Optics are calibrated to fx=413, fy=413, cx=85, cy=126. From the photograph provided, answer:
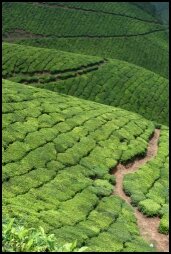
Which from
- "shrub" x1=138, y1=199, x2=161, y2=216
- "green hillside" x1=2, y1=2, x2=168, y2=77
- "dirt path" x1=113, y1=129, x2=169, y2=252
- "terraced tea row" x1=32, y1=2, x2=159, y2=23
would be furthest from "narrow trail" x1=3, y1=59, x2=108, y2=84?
"terraced tea row" x1=32, y1=2, x2=159, y2=23

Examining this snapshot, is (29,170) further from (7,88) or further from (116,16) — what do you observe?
(116,16)

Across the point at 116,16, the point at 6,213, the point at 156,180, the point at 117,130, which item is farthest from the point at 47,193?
→ the point at 116,16

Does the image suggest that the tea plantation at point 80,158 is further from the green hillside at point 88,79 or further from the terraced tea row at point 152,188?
the green hillside at point 88,79

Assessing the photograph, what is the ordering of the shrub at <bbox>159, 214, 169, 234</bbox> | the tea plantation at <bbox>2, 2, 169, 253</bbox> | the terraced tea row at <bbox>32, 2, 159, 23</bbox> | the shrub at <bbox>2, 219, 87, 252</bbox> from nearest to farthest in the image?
the shrub at <bbox>2, 219, 87, 252</bbox> → the tea plantation at <bbox>2, 2, 169, 253</bbox> → the shrub at <bbox>159, 214, 169, 234</bbox> → the terraced tea row at <bbox>32, 2, 159, 23</bbox>

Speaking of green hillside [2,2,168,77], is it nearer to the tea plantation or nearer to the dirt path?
the tea plantation

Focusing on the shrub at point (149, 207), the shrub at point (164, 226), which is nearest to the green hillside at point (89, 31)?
the shrub at point (149, 207)
